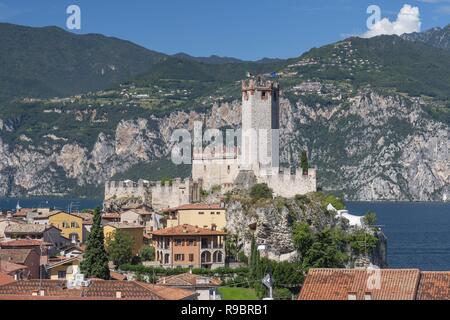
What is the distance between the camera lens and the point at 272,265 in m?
73.1

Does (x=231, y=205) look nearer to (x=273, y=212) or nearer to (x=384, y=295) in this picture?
(x=273, y=212)

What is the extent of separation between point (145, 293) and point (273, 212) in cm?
3612

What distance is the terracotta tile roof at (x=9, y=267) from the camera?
59.8m

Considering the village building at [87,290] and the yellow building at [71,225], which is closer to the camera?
the village building at [87,290]

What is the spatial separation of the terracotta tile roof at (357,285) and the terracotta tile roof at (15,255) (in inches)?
1405

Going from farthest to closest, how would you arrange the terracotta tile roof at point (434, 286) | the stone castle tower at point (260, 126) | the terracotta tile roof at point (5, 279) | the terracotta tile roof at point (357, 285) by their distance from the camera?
the stone castle tower at point (260, 126), the terracotta tile roof at point (5, 279), the terracotta tile roof at point (434, 286), the terracotta tile roof at point (357, 285)

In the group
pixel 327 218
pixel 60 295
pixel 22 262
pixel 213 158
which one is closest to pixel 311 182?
pixel 327 218

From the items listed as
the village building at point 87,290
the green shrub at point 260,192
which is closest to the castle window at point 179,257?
the green shrub at point 260,192

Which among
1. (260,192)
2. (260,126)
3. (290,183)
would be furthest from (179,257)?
(260,126)

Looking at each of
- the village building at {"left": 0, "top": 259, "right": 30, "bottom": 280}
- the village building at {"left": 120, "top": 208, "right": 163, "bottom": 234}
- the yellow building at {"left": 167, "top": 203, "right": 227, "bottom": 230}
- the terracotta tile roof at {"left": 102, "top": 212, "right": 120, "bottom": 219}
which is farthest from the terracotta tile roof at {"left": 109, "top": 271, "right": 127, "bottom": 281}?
the terracotta tile roof at {"left": 102, "top": 212, "right": 120, "bottom": 219}

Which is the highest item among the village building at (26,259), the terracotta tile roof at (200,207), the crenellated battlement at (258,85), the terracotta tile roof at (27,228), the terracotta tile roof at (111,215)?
the crenellated battlement at (258,85)

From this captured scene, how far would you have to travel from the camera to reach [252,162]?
275ft

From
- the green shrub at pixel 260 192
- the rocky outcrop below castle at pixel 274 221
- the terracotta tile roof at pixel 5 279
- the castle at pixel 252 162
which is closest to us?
the terracotta tile roof at pixel 5 279

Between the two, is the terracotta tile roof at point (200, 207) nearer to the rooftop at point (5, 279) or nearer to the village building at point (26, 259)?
the village building at point (26, 259)
